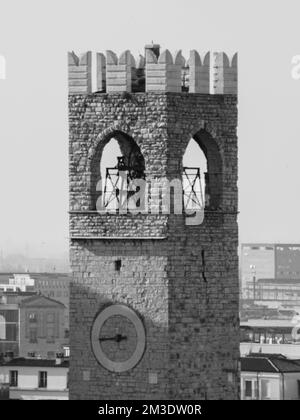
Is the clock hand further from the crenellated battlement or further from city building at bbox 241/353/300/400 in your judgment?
city building at bbox 241/353/300/400

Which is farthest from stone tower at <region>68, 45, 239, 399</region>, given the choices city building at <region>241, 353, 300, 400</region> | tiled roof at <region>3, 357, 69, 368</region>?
tiled roof at <region>3, 357, 69, 368</region>

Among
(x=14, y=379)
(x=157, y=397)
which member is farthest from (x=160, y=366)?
(x=14, y=379)

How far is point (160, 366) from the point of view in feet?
261

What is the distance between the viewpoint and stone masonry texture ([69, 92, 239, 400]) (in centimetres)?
7981

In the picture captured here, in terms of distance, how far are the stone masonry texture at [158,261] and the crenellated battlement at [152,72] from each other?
276mm

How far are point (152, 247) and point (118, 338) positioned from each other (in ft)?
7.88

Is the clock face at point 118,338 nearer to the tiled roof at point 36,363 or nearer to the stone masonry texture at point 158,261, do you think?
the stone masonry texture at point 158,261

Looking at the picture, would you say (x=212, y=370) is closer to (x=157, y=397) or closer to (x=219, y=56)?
(x=157, y=397)

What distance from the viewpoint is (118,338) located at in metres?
80.3

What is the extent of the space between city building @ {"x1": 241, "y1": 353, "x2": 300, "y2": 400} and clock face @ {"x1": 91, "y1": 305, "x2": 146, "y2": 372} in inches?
1606

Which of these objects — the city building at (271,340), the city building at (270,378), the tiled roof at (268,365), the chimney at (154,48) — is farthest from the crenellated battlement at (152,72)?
the city building at (271,340)

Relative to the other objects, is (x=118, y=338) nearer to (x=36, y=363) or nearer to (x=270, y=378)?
(x=270, y=378)

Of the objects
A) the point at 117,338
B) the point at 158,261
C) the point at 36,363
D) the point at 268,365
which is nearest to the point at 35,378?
the point at 36,363
